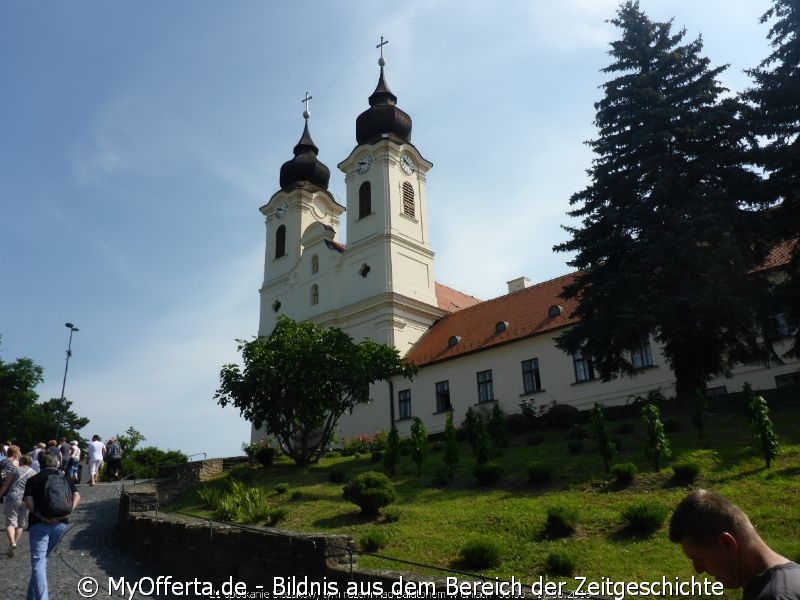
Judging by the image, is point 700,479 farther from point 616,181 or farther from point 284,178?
point 284,178

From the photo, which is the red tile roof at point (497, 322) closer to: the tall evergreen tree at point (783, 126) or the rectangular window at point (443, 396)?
the rectangular window at point (443, 396)

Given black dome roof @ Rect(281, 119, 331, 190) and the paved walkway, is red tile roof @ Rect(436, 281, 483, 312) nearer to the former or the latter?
black dome roof @ Rect(281, 119, 331, 190)

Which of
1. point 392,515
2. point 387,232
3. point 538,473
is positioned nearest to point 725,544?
point 392,515

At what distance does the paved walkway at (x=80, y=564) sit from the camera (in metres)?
10.3

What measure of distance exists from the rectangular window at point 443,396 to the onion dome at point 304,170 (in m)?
20.2

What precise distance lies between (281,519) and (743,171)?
16249 millimetres

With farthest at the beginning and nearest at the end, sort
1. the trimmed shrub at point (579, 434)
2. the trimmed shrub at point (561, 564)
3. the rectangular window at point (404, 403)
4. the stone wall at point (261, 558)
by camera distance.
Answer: the rectangular window at point (404, 403) < the trimmed shrub at point (579, 434) < the trimmed shrub at point (561, 564) < the stone wall at point (261, 558)

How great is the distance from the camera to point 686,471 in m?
13.4

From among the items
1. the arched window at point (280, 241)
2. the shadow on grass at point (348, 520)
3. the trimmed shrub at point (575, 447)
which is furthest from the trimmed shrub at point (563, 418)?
the arched window at point (280, 241)

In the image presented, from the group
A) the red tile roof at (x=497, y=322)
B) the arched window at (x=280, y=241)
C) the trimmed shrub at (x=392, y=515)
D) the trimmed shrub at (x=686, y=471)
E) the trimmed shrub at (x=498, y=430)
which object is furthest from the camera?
the arched window at (x=280, y=241)

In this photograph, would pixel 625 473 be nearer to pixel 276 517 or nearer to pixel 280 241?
pixel 276 517

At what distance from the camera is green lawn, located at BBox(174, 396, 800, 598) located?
9836 mm

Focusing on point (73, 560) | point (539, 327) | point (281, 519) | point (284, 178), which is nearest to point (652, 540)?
point (281, 519)
